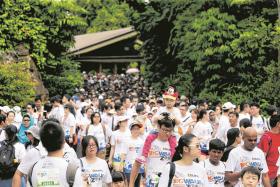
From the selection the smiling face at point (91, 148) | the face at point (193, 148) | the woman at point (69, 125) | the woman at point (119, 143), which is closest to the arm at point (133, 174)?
the smiling face at point (91, 148)

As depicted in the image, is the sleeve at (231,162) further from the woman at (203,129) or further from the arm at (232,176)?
the woman at (203,129)

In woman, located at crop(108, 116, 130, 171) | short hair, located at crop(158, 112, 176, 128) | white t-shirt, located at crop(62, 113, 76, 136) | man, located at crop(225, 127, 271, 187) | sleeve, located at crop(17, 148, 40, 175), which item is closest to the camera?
sleeve, located at crop(17, 148, 40, 175)

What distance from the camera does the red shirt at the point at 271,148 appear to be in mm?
10609

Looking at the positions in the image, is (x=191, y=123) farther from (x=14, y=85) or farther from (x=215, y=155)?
(x=14, y=85)

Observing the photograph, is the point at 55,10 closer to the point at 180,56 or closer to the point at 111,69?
the point at 180,56

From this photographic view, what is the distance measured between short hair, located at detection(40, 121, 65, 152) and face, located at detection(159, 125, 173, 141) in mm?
3400

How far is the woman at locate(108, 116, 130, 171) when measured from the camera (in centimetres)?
1369

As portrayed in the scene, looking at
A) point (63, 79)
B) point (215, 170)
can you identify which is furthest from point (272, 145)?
point (63, 79)

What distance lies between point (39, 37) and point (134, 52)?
25409 millimetres

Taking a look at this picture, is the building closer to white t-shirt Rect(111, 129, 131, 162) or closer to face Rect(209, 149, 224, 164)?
white t-shirt Rect(111, 129, 131, 162)

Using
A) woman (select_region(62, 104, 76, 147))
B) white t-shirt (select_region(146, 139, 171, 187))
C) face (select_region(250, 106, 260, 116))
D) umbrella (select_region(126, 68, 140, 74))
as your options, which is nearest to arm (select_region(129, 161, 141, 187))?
white t-shirt (select_region(146, 139, 171, 187))

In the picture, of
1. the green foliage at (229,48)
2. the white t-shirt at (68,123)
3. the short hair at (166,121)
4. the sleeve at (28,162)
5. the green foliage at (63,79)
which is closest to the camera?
the sleeve at (28,162)

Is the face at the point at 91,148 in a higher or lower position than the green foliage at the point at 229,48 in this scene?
lower

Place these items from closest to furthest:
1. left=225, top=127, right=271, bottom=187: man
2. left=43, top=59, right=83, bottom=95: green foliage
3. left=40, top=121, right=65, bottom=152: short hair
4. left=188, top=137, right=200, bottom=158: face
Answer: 1. left=40, top=121, right=65, bottom=152: short hair
2. left=188, top=137, right=200, bottom=158: face
3. left=225, top=127, right=271, bottom=187: man
4. left=43, top=59, right=83, bottom=95: green foliage
